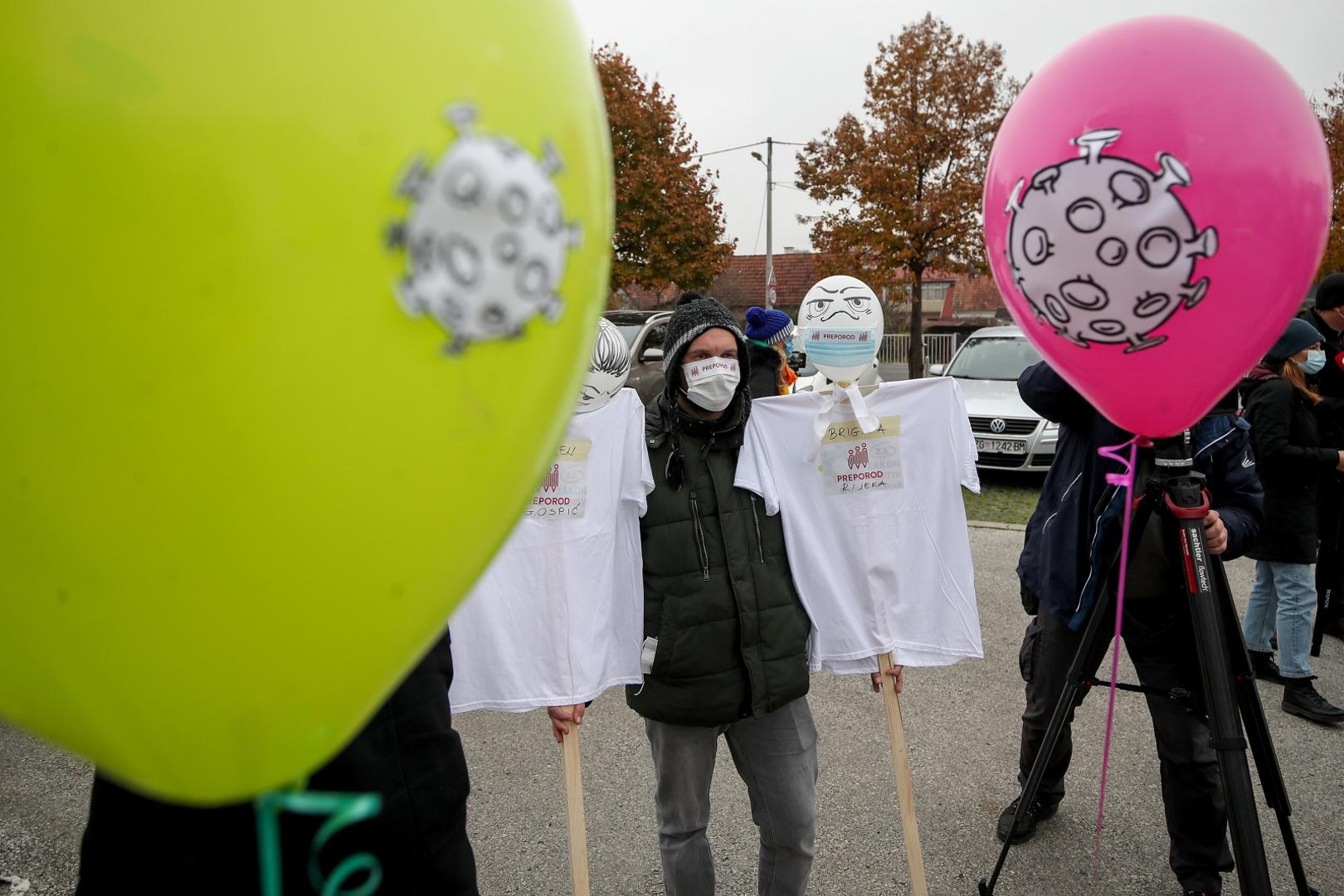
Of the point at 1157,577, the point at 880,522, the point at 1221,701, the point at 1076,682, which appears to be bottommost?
the point at 1076,682

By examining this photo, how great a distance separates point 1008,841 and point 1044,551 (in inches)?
38.7

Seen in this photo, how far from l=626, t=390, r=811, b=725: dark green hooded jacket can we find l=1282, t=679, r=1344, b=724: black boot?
3134mm

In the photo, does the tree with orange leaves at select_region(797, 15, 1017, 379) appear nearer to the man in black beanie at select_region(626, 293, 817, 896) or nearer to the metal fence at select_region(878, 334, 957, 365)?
the metal fence at select_region(878, 334, 957, 365)

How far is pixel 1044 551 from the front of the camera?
2.96 meters

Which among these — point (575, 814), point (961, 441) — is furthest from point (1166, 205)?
point (575, 814)

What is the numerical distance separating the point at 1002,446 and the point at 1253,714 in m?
6.85

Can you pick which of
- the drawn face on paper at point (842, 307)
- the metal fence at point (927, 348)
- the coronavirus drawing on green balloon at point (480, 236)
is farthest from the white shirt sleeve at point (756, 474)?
the metal fence at point (927, 348)

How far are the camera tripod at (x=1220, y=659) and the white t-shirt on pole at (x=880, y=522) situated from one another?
439 millimetres

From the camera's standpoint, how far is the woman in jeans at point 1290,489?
4.05 metres

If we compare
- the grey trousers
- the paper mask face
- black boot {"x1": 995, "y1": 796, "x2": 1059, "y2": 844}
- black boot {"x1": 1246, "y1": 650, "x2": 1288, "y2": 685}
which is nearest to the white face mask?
the paper mask face

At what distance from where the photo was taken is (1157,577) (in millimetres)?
2746

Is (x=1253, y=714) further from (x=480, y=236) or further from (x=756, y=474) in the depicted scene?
(x=480, y=236)

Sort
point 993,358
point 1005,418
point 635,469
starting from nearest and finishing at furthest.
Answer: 1. point 635,469
2. point 1005,418
3. point 993,358

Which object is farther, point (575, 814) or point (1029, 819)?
point (1029, 819)
